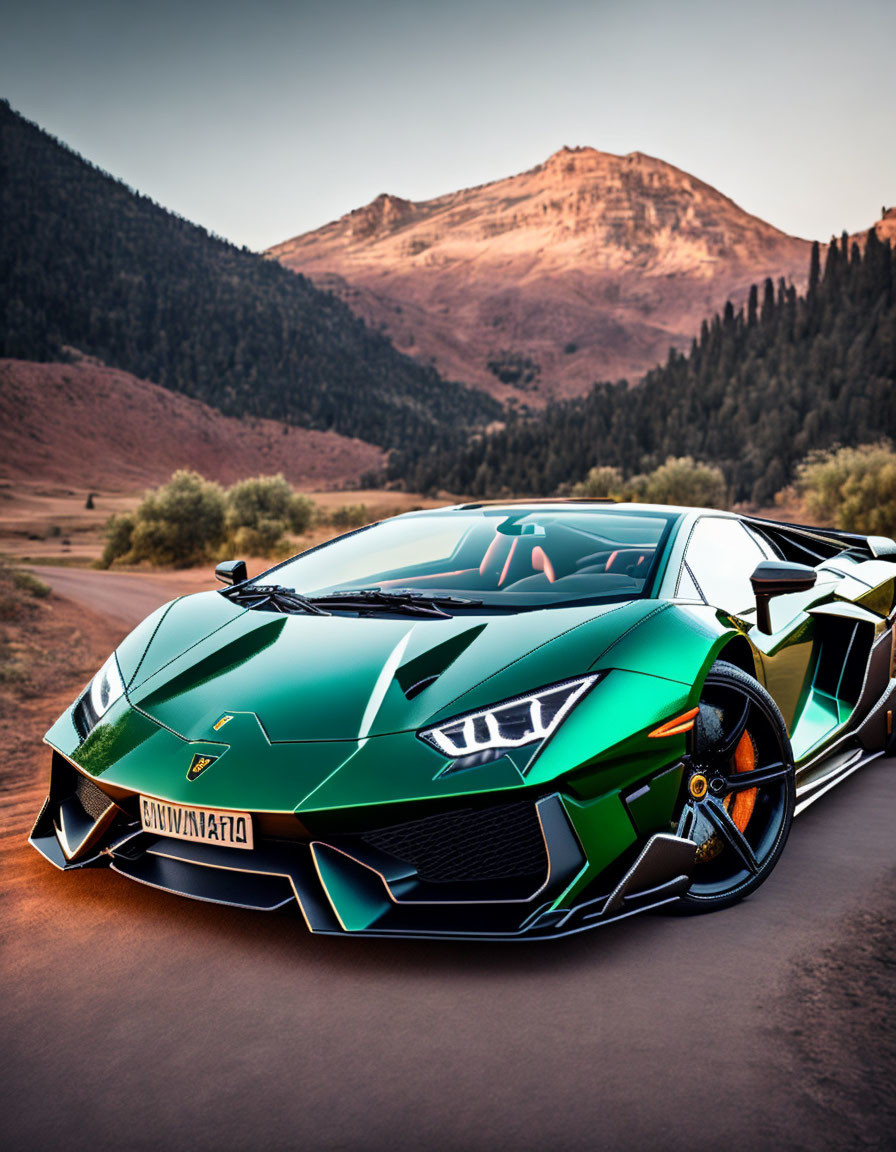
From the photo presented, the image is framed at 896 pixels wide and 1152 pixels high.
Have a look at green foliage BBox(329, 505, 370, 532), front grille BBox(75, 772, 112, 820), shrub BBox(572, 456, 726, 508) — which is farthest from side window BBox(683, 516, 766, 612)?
green foliage BBox(329, 505, 370, 532)

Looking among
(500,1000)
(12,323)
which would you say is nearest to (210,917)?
(500,1000)

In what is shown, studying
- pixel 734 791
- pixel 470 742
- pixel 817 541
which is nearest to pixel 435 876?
pixel 470 742

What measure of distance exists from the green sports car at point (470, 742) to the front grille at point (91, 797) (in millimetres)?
13

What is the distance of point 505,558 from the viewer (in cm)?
477

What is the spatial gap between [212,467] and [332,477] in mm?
7822

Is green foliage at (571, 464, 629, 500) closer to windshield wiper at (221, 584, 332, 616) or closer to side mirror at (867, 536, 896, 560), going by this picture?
side mirror at (867, 536, 896, 560)

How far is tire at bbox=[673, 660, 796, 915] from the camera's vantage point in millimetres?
3244

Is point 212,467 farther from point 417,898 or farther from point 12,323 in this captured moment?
point 417,898

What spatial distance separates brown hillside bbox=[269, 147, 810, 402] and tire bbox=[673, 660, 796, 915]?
348 feet

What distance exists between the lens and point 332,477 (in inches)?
2726

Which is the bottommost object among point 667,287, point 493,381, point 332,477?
point 332,477

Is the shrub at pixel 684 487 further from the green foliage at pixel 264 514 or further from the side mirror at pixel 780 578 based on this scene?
the side mirror at pixel 780 578

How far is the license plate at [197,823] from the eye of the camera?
2.81 metres

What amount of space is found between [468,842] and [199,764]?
804mm
